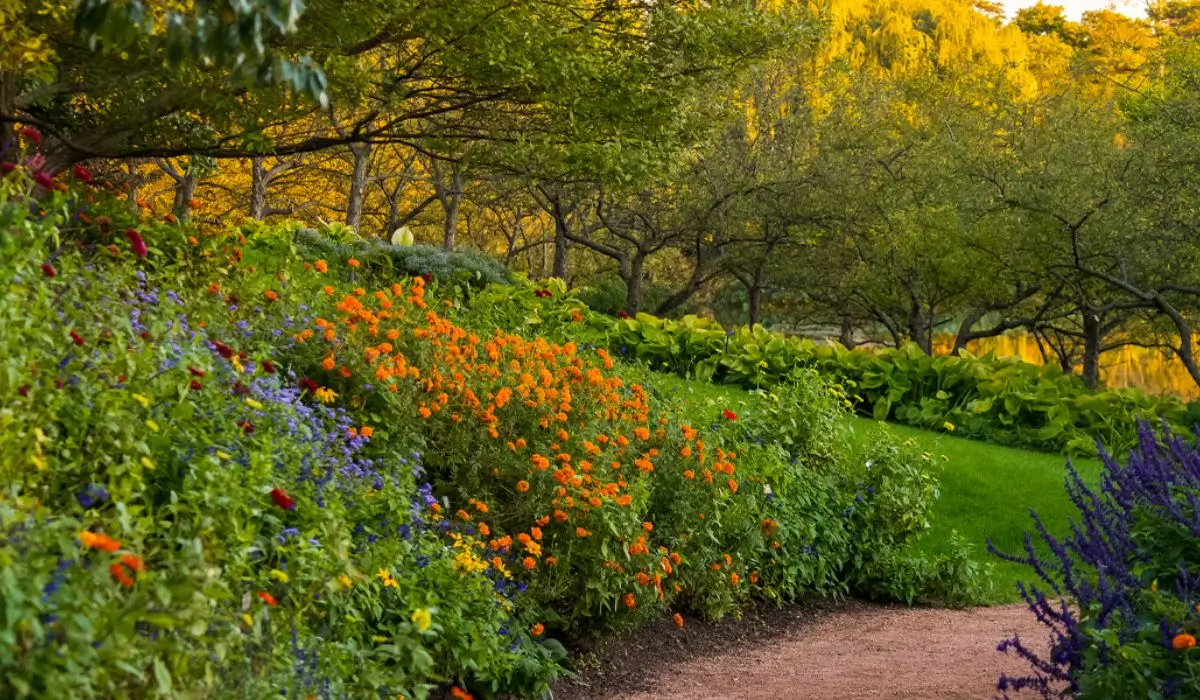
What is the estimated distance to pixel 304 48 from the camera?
8523 mm

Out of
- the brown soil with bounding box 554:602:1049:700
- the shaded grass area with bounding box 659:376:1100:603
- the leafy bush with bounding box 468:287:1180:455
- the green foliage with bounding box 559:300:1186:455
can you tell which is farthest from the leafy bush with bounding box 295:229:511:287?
the brown soil with bounding box 554:602:1049:700

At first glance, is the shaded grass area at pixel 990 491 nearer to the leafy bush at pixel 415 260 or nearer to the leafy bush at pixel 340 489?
the leafy bush at pixel 340 489

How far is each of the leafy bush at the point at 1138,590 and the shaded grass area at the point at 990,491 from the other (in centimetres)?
430

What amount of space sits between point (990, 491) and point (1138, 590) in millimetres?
7215

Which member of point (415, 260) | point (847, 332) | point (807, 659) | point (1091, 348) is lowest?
point (807, 659)

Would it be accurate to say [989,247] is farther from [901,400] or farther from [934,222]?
[901,400]

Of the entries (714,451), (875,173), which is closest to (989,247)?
(875,173)

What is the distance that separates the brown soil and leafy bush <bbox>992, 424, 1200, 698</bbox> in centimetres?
144

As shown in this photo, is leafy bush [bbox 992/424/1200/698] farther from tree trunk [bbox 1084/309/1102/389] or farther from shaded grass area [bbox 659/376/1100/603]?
tree trunk [bbox 1084/309/1102/389]

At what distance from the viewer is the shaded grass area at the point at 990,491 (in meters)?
9.02

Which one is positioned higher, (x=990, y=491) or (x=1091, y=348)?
(x=1091, y=348)

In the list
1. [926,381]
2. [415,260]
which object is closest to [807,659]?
[415,260]

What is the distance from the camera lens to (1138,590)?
3.46 m

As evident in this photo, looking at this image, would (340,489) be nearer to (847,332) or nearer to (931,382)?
(931,382)
